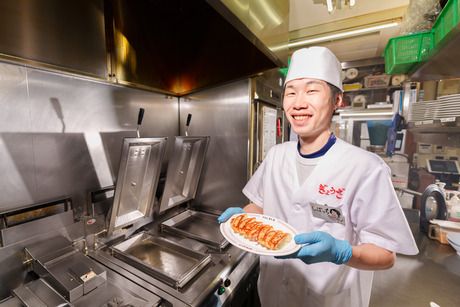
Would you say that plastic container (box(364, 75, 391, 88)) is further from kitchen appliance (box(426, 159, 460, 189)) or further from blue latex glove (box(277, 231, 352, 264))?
blue latex glove (box(277, 231, 352, 264))

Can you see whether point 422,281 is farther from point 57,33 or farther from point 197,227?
point 57,33

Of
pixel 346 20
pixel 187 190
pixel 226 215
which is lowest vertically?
pixel 187 190

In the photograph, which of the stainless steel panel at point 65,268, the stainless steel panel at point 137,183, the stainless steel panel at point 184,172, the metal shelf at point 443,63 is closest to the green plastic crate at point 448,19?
the metal shelf at point 443,63

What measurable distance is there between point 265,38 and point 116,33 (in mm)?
1070

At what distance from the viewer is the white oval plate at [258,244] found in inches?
32.8

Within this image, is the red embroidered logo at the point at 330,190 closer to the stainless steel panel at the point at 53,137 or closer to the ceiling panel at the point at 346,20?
the stainless steel panel at the point at 53,137

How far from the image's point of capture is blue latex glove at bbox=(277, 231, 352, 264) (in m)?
0.80

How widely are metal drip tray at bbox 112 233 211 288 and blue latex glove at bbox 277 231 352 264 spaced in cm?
61

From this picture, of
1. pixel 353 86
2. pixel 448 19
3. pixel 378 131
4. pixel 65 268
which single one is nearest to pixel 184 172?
pixel 65 268

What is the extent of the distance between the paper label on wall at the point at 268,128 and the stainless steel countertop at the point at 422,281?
1.26 metres

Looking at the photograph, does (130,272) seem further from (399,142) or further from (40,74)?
(399,142)

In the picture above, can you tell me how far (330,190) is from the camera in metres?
1.00

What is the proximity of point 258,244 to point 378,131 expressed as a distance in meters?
3.94

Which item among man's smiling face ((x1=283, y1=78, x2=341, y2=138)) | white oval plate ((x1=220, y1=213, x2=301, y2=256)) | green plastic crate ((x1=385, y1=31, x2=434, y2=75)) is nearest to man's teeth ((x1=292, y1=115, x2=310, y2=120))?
man's smiling face ((x1=283, y1=78, x2=341, y2=138))
